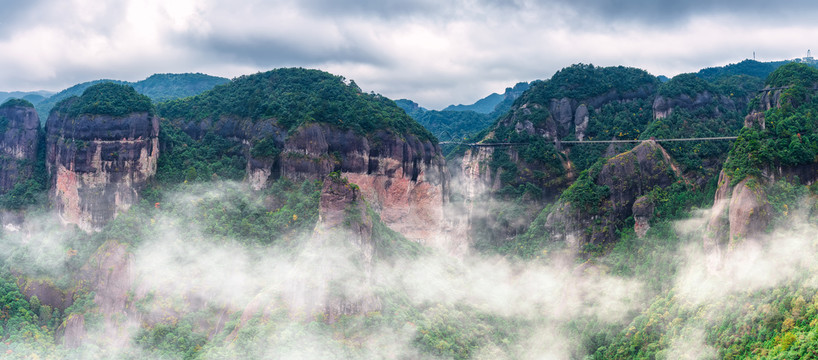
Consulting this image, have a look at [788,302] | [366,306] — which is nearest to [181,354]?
[366,306]

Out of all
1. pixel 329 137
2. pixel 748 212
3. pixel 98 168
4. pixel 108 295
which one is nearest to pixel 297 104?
pixel 329 137

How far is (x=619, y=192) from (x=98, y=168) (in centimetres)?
4817

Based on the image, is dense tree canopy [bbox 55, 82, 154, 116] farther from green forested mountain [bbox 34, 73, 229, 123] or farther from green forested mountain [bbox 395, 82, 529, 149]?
green forested mountain [bbox 395, 82, 529, 149]

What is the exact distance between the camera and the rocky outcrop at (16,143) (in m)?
63.3

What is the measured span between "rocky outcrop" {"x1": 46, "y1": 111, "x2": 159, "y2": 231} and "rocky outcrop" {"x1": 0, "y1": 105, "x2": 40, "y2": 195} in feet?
21.9

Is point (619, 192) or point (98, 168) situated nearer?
point (98, 168)

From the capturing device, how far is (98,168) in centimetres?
5750

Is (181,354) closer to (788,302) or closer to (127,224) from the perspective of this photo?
(127,224)

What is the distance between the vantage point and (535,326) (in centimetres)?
5859

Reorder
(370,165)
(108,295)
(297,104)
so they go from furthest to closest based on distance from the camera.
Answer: (370,165)
(297,104)
(108,295)

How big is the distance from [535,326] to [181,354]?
3009 cm

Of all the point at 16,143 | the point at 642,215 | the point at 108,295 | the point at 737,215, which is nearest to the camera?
the point at 737,215

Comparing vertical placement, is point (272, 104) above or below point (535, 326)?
above

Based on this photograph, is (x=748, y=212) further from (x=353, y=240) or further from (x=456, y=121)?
(x=456, y=121)
